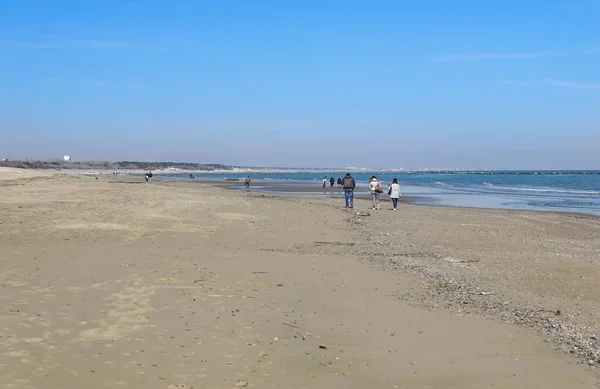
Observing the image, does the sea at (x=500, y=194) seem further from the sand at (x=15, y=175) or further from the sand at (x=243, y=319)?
the sand at (x=243, y=319)

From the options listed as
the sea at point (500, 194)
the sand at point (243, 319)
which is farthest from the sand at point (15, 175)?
the sand at point (243, 319)

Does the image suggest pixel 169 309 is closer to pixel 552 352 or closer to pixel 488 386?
pixel 488 386

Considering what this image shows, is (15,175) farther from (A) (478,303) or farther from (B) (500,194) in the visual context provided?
(A) (478,303)

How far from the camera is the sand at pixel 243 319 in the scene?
6027 mm

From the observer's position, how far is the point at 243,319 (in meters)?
8.02

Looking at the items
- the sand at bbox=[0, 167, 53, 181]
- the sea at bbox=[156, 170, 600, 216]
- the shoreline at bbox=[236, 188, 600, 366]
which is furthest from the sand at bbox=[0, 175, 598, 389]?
the sand at bbox=[0, 167, 53, 181]

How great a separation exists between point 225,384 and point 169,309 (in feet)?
9.39

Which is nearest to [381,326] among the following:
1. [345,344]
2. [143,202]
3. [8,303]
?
[345,344]

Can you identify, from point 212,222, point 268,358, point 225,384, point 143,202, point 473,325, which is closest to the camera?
point 225,384

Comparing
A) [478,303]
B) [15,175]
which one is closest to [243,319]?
[478,303]

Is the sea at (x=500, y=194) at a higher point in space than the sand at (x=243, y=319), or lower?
lower

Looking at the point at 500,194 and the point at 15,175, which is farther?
the point at 500,194

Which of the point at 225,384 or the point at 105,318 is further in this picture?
the point at 105,318

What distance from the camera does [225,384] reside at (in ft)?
18.7
